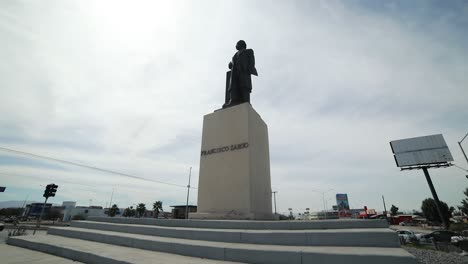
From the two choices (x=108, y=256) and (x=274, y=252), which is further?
(x=108, y=256)

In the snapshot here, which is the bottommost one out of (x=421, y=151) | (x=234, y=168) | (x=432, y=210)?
(x=432, y=210)

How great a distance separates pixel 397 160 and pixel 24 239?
40662mm

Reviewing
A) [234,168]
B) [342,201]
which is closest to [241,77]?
[234,168]

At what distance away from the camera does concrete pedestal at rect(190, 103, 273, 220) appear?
617cm

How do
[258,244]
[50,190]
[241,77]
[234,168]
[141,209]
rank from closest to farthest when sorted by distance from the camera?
[258,244], [234,168], [241,77], [50,190], [141,209]

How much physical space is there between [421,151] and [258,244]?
38844 mm

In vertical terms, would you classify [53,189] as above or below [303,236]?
above

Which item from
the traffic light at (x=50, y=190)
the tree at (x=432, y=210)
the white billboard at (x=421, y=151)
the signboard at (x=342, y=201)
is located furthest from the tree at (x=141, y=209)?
the tree at (x=432, y=210)

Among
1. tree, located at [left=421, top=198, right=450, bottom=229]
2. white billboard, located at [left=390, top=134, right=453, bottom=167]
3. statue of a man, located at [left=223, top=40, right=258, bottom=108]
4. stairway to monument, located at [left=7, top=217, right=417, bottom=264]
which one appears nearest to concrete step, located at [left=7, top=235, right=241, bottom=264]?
stairway to monument, located at [left=7, top=217, right=417, bottom=264]

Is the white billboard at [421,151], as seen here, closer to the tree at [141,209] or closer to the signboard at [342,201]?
the signboard at [342,201]

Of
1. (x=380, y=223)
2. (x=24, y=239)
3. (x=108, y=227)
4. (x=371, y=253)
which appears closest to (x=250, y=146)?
(x=380, y=223)

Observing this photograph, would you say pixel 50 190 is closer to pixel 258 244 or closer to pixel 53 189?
pixel 53 189

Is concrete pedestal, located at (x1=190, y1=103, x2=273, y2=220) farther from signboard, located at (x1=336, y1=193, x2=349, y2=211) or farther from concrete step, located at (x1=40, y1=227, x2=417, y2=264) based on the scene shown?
signboard, located at (x1=336, y1=193, x2=349, y2=211)

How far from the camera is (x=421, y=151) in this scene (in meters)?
30.9
